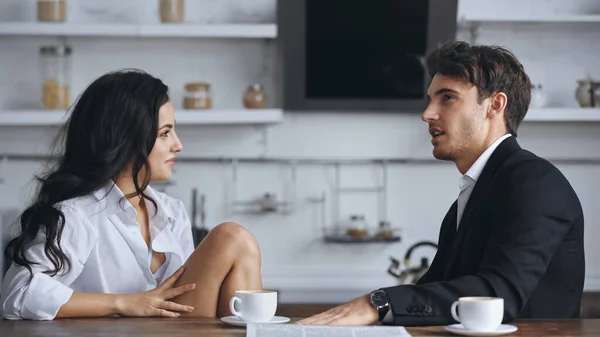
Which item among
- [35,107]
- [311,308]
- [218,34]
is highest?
[218,34]

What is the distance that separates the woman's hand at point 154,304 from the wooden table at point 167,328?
89mm

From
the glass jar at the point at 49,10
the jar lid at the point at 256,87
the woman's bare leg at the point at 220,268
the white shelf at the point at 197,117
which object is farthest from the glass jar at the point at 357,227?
the woman's bare leg at the point at 220,268

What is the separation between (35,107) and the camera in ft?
13.5

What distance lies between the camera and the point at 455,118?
2248 mm

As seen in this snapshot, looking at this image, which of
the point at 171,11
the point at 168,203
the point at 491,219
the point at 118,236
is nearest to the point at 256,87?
the point at 171,11

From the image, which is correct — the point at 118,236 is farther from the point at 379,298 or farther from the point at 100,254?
the point at 379,298

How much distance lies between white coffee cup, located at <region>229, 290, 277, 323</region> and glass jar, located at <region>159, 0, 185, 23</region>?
242 centimetres

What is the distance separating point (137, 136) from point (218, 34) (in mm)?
1760

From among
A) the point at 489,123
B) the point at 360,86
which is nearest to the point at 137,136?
the point at 489,123

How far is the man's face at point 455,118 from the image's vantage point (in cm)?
223

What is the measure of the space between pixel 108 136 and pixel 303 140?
202 cm

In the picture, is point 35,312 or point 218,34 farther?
point 218,34

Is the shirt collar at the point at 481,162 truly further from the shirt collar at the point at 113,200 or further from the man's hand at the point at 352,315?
the shirt collar at the point at 113,200

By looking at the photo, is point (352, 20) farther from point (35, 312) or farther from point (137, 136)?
point (35, 312)
